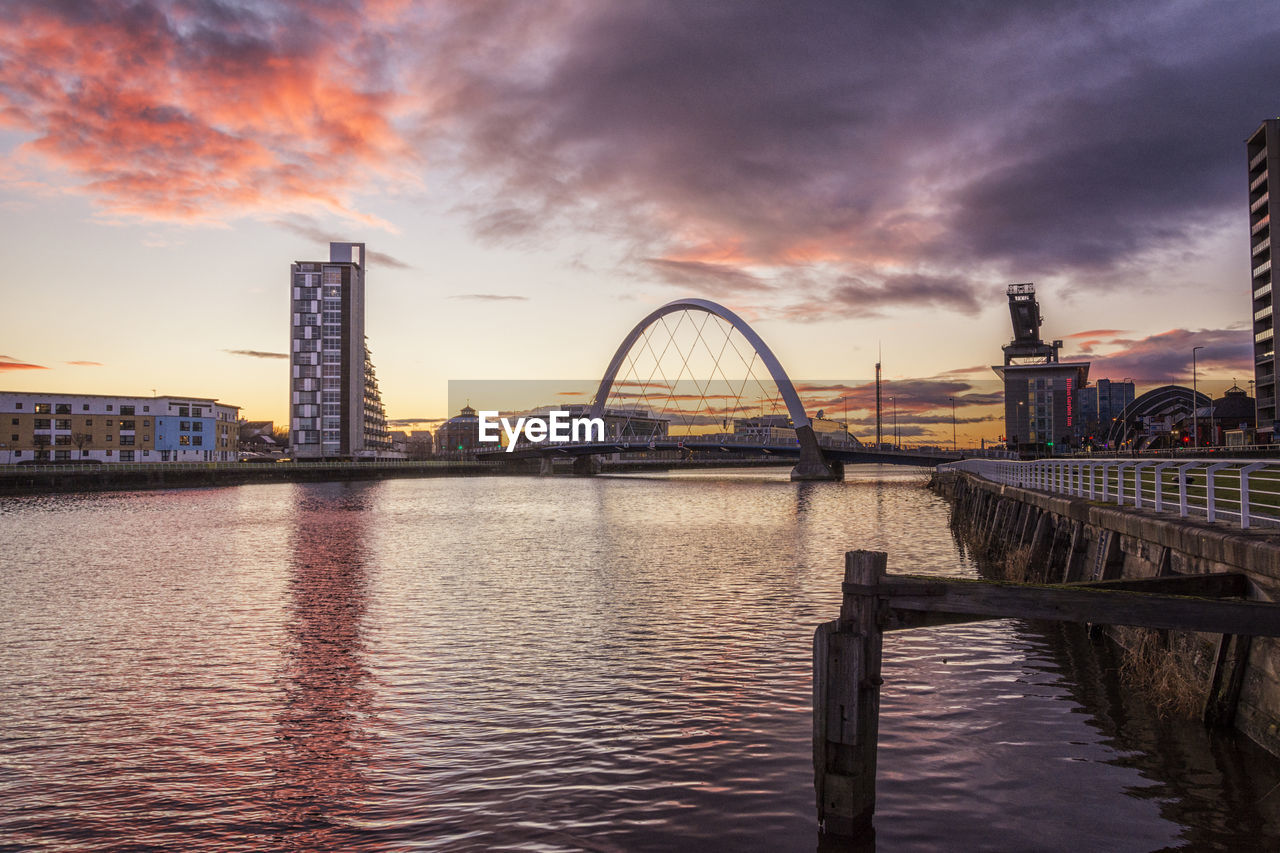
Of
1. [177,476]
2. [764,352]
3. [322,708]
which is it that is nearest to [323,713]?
[322,708]

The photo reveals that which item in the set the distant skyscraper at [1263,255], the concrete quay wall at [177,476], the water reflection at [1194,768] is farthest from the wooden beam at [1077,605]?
the distant skyscraper at [1263,255]

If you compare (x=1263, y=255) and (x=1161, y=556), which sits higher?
(x=1263, y=255)

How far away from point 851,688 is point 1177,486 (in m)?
27.2

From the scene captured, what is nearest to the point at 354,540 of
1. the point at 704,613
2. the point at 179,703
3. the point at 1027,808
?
the point at 704,613

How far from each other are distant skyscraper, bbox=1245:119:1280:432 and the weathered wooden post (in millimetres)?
118967

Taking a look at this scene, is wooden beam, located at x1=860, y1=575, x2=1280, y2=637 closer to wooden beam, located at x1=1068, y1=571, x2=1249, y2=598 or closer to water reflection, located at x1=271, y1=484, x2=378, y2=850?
wooden beam, located at x1=1068, y1=571, x2=1249, y2=598

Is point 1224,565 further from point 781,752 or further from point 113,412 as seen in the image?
point 113,412

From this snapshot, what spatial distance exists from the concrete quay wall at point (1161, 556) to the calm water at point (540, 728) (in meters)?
0.78

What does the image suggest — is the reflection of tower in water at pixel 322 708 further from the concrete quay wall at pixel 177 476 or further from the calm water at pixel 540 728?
the concrete quay wall at pixel 177 476

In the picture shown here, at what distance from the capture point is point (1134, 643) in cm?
1480

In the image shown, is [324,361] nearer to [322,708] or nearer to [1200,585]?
[322,708]

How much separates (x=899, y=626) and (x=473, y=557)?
92.8ft

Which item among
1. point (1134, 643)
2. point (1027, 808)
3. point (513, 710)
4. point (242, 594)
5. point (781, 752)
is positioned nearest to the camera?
Result: point (1027, 808)

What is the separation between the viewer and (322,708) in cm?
1387
